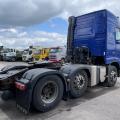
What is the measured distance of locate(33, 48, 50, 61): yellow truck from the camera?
79.5ft

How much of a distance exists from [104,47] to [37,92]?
3.80m

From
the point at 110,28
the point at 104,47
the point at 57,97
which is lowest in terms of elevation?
the point at 57,97

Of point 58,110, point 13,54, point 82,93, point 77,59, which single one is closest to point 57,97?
point 58,110

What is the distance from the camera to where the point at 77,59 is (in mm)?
7891

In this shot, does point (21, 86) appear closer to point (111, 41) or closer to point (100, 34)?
point (100, 34)

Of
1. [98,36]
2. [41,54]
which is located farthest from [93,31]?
[41,54]

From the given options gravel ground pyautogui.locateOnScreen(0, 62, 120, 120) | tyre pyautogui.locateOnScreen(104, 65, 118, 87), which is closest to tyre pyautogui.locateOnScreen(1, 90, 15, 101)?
gravel ground pyautogui.locateOnScreen(0, 62, 120, 120)

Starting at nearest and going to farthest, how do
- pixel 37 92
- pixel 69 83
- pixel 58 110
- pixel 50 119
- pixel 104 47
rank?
1. pixel 50 119
2. pixel 37 92
3. pixel 58 110
4. pixel 69 83
5. pixel 104 47

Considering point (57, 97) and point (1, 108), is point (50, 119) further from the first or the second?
point (1, 108)

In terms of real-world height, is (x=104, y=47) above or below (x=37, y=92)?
above

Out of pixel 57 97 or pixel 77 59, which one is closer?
pixel 57 97

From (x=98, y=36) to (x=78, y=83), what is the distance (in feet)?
7.64

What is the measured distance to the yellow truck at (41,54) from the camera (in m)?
24.2

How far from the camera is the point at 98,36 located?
25.2 ft
